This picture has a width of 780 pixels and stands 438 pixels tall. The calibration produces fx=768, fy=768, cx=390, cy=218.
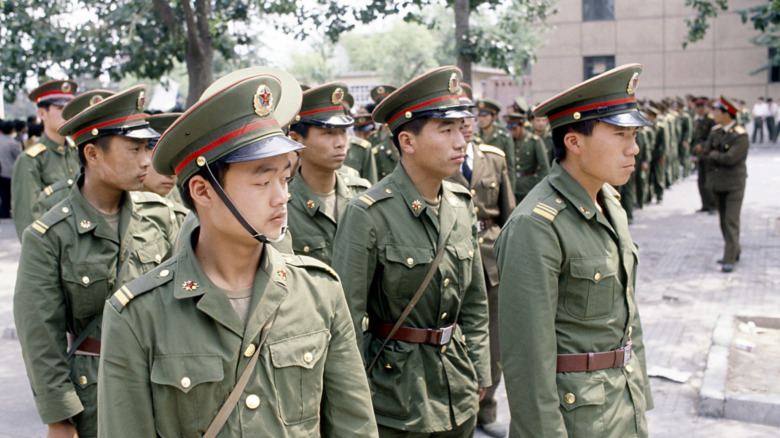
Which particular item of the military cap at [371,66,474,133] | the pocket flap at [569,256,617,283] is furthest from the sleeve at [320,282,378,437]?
the military cap at [371,66,474,133]

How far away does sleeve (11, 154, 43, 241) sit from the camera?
21.2ft

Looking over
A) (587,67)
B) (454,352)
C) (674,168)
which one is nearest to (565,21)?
(587,67)

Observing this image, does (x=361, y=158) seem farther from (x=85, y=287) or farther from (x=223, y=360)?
(x=223, y=360)

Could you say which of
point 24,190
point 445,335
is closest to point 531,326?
point 445,335

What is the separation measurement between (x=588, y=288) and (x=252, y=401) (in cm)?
158

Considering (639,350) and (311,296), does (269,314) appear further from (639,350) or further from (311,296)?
(639,350)

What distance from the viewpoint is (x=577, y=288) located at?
3135mm

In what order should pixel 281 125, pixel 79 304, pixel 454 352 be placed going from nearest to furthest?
pixel 281 125 < pixel 79 304 < pixel 454 352

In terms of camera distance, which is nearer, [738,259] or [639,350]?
[639,350]

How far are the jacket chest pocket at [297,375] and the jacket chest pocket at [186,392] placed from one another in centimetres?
17

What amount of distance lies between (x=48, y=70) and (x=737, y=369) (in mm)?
10435

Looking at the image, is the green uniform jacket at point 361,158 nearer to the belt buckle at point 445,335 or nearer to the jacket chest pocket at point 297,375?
the belt buckle at point 445,335

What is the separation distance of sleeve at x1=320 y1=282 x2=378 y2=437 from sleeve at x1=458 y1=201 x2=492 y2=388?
5.27 ft

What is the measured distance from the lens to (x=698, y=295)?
9.20m
